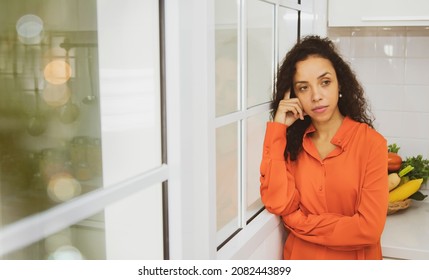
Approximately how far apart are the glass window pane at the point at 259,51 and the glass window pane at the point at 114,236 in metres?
0.50

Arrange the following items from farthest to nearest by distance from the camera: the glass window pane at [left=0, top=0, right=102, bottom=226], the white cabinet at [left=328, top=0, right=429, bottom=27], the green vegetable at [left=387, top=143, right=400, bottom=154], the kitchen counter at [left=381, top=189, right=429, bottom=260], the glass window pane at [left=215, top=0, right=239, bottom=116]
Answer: the green vegetable at [left=387, top=143, right=400, bottom=154], the white cabinet at [left=328, top=0, right=429, bottom=27], the kitchen counter at [left=381, top=189, right=429, bottom=260], the glass window pane at [left=215, top=0, right=239, bottom=116], the glass window pane at [left=0, top=0, right=102, bottom=226]

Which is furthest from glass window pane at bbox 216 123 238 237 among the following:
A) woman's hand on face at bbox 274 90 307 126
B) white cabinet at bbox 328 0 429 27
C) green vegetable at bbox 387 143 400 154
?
Result: green vegetable at bbox 387 143 400 154

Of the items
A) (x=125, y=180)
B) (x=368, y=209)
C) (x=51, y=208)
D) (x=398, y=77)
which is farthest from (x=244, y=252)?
(x=398, y=77)

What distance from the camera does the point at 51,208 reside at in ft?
2.02

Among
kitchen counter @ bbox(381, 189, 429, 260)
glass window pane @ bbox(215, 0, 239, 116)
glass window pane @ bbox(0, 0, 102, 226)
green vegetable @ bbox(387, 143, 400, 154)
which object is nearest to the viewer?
glass window pane @ bbox(0, 0, 102, 226)

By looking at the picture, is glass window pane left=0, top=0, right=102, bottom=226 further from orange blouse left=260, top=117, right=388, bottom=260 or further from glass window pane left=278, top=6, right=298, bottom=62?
glass window pane left=278, top=6, right=298, bottom=62

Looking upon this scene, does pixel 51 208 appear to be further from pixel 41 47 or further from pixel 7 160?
pixel 41 47

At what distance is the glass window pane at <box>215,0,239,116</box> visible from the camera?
3.60 ft

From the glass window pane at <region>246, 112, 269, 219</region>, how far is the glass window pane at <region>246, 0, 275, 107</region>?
2.1 inches

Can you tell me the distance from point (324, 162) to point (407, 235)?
1.61ft

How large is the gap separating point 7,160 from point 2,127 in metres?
0.04

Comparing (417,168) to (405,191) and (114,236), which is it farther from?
(114,236)

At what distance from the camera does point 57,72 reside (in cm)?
63

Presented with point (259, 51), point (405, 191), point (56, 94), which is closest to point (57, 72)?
point (56, 94)
